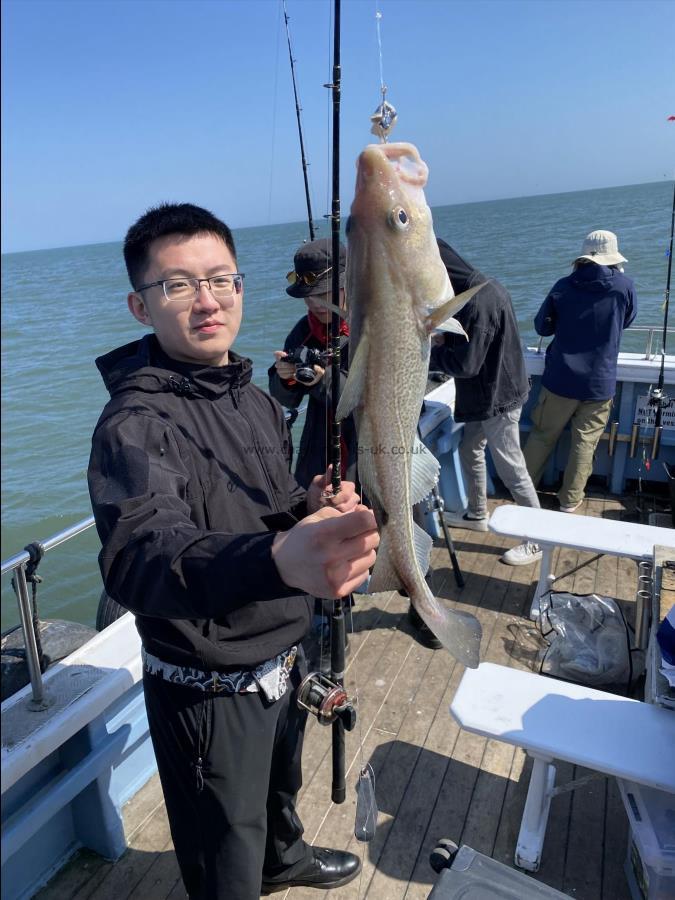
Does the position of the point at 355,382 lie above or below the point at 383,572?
above

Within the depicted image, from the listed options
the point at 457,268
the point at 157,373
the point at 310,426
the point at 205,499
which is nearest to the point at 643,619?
the point at 310,426

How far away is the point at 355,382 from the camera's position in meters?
1.56

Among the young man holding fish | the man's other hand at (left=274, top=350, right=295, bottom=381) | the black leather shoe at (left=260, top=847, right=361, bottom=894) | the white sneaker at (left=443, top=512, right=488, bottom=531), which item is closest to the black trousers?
the young man holding fish

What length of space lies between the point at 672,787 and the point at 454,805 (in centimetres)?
121

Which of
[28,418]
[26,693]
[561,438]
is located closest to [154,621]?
[26,693]

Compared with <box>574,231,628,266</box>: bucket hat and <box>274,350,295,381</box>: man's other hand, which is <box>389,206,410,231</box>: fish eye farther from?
<box>574,231,628,266</box>: bucket hat

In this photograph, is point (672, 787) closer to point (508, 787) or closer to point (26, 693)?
point (508, 787)

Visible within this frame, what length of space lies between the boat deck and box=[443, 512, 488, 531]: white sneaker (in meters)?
1.55

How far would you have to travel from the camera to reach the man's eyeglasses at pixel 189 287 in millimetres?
1967

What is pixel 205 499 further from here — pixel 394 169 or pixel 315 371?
pixel 315 371

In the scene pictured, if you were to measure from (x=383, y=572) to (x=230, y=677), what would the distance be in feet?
2.43

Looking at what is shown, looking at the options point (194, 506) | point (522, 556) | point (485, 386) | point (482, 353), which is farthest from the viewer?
point (522, 556)

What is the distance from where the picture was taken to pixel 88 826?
3.01m

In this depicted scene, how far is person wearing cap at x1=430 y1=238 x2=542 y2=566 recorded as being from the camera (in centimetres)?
463
